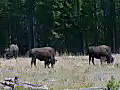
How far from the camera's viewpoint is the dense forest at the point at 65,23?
5856 centimetres

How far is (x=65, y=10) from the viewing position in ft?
195

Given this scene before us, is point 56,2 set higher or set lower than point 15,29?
higher

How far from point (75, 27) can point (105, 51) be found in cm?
3024

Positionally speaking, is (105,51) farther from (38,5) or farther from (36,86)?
(38,5)

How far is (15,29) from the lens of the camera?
233 feet

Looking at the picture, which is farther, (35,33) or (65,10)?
(35,33)

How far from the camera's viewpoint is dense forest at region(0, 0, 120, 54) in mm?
58562

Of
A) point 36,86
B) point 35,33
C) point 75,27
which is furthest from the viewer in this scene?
point 35,33

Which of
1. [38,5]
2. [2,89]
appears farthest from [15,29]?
[2,89]

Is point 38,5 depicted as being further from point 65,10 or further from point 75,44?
point 75,44

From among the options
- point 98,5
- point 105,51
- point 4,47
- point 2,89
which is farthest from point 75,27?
point 2,89

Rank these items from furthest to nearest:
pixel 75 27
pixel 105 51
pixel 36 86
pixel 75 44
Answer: pixel 75 44 < pixel 75 27 < pixel 105 51 < pixel 36 86

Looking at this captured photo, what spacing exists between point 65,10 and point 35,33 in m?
10.9

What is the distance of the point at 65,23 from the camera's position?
191 feet
